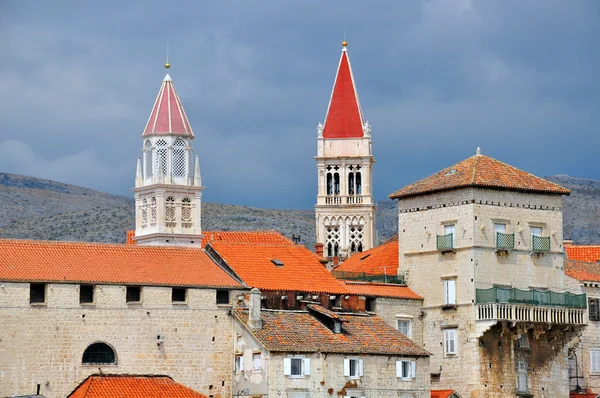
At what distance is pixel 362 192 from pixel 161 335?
186 feet

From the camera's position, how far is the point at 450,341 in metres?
93.6

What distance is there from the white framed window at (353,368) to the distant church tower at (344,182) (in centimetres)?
5150

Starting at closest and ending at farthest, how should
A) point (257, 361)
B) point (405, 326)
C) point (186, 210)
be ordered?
point (257, 361), point (405, 326), point (186, 210)

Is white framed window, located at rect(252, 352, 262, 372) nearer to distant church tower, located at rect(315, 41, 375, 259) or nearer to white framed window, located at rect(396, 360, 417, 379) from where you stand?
white framed window, located at rect(396, 360, 417, 379)

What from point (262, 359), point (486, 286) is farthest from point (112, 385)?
point (486, 286)

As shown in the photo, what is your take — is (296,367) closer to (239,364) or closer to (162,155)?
(239,364)

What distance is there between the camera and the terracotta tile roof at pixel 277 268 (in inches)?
3538

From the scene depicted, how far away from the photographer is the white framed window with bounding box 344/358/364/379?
8631 centimetres

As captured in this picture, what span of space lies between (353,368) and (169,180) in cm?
2933

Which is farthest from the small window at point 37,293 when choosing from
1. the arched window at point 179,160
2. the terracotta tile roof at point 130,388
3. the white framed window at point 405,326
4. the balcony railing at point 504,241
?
the arched window at point 179,160

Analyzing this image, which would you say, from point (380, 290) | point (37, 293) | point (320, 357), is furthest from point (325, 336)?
point (37, 293)

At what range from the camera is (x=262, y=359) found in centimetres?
8438

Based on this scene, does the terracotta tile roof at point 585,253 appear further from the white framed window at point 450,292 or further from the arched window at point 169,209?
the arched window at point 169,209

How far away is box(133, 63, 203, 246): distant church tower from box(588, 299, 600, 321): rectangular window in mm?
26786
